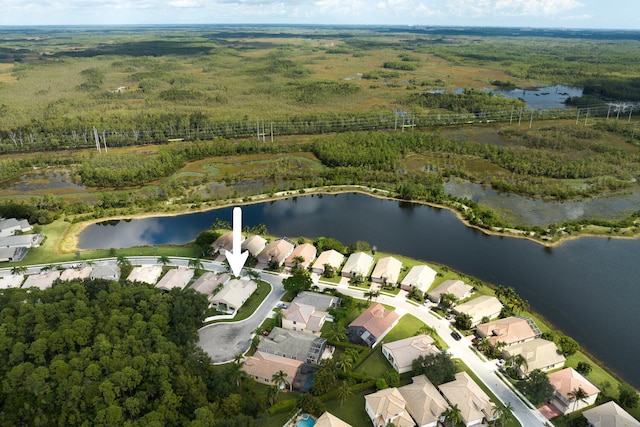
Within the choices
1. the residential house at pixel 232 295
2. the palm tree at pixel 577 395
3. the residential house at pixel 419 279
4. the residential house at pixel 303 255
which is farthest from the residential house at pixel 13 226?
the palm tree at pixel 577 395

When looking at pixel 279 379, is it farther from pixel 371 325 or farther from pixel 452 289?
pixel 452 289

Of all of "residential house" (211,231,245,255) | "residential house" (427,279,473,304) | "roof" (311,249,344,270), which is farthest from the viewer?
"residential house" (211,231,245,255)

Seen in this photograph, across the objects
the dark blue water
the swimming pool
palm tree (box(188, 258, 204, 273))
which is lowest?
the dark blue water

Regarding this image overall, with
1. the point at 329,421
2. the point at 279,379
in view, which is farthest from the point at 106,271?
the point at 329,421

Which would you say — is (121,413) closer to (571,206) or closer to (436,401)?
(436,401)

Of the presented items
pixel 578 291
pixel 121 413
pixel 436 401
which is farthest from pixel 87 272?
pixel 578 291

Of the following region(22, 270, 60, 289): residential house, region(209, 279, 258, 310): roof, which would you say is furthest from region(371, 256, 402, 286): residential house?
region(22, 270, 60, 289): residential house

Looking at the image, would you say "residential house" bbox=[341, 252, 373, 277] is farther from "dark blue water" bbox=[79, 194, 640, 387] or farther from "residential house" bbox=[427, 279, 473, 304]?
"residential house" bbox=[427, 279, 473, 304]
